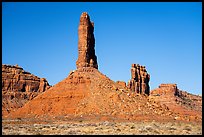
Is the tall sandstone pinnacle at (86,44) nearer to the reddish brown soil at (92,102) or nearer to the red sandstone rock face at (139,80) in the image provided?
the reddish brown soil at (92,102)

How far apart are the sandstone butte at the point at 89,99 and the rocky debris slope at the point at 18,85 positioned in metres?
40.9

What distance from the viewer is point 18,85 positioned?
114000 millimetres

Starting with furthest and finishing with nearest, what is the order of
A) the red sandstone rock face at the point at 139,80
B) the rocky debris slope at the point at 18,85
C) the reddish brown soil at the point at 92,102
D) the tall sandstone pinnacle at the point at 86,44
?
the rocky debris slope at the point at 18,85, the red sandstone rock face at the point at 139,80, the tall sandstone pinnacle at the point at 86,44, the reddish brown soil at the point at 92,102

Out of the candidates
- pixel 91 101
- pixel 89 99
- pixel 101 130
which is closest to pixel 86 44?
pixel 89 99

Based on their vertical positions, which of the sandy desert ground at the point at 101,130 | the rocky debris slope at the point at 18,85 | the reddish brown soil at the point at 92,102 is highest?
the rocky debris slope at the point at 18,85

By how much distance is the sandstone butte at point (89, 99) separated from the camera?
5953 centimetres

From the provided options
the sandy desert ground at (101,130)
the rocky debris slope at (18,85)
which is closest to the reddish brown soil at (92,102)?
the sandy desert ground at (101,130)

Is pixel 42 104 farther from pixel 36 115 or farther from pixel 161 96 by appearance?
pixel 161 96

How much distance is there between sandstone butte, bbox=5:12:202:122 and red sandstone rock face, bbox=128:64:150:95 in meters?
35.4

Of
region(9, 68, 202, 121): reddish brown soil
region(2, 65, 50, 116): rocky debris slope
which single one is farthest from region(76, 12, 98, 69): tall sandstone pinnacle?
region(2, 65, 50, 116): rocky debris slope

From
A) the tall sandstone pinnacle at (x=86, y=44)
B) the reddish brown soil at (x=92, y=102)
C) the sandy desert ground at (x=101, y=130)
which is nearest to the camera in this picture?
the sandy desert ground at (x=101, y=130)

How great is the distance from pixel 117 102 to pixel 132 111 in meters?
3.21

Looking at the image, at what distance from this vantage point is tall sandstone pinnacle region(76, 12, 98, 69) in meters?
70.3

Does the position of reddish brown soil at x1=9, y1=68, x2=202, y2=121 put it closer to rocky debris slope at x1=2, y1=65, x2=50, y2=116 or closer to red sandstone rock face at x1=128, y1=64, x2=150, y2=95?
red sandstone rock face at x1=128, y1=64, x2=150, y2=95
